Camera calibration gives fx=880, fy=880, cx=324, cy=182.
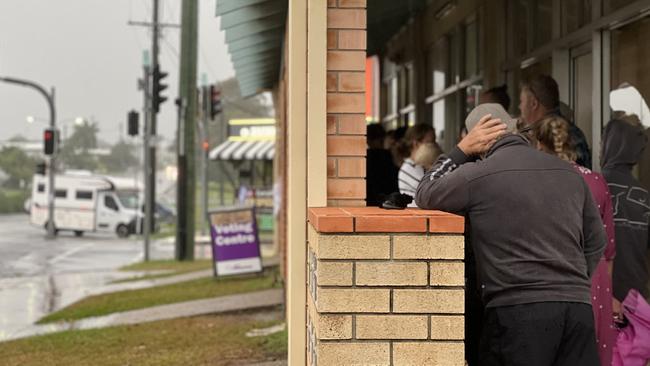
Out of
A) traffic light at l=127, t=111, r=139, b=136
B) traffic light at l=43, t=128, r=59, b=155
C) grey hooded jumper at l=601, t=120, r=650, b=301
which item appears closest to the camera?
grey hooded jumper at l=601, t=120, r=650, b=301

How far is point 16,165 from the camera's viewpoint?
103 meters

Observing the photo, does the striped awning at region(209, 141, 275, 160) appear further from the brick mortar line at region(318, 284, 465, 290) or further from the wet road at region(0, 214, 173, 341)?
the brick mortar line at region(318, 284, 465, 290)

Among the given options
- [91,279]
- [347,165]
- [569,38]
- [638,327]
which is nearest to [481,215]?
[347,165]

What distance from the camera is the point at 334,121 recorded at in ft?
14.1

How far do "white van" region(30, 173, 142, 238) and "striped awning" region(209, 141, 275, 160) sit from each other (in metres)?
4.89

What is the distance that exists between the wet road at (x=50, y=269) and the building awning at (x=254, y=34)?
439 cm

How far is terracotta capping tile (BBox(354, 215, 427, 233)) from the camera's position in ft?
10.7

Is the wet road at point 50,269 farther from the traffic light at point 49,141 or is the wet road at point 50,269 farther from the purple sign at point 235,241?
the traffic light at point 49,141

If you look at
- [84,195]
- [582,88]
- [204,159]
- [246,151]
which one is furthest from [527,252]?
[84,195]

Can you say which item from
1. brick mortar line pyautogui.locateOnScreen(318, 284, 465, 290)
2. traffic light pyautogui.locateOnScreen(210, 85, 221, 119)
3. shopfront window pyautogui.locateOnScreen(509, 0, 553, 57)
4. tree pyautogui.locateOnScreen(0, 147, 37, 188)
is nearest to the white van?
traffic light pyautogui.locateOnScreen(210, 85, 221, 119)

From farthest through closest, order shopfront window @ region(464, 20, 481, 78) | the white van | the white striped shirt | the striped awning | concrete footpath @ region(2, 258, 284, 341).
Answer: the white van → the striped awning → concrete footpath @ region(2, 258, 284, 341) → shopfront window @ region(464, 20, 481, 78) → the white striped shirt

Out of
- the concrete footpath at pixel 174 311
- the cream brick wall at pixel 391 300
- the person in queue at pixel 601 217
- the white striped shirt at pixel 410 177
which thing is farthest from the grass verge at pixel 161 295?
the cream brick wall at pixel 391 300

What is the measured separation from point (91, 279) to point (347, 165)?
1427cm

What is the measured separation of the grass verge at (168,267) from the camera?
1756cm
